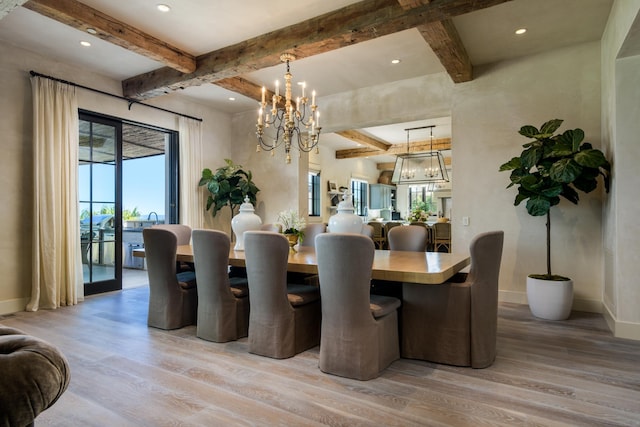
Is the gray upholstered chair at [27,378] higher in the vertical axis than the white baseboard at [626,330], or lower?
higher

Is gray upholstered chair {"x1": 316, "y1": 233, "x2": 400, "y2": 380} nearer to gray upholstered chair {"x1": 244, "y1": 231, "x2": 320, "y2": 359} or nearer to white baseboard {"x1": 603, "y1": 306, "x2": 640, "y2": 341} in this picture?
gray upholstered chair {"x1": 244, "y1": 231, "x2": 320, "y2": 359}

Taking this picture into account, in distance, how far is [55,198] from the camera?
4.40 meters

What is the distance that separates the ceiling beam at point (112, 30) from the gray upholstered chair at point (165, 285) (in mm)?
1936

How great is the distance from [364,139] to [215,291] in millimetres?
6291

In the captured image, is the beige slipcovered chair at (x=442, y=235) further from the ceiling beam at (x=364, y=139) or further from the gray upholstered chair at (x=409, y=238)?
the gray upholstered chair at (x=409, y=238)

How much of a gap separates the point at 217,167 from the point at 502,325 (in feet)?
17.3

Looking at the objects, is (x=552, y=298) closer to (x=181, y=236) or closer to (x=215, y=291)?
(x=215, y=291)

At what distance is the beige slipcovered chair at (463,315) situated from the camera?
8.31 feet

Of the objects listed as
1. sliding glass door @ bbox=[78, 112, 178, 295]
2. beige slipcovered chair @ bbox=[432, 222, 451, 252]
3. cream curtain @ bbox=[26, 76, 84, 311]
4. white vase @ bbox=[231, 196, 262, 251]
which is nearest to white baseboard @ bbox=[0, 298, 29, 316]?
cream curtain @ bbox=[26, 76, 84, 311]

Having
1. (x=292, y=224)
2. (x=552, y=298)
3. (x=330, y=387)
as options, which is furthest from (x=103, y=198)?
(x=552, y=298)

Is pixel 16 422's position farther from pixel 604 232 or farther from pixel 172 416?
pixel 604 232

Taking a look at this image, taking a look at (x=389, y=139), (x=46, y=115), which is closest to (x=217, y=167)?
(x=46, y=115)

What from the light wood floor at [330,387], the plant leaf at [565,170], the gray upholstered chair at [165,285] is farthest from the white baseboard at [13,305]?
the plant leaf at [565,170]

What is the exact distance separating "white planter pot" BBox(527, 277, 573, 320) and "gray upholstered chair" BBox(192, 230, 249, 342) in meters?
3.06
